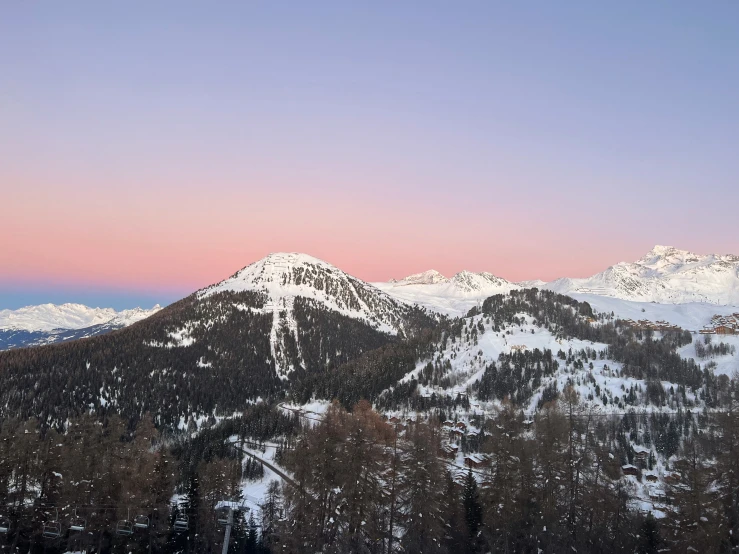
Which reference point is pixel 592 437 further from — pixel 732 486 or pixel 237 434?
pixel 237 434

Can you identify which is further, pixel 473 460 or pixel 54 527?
pixel 473 460

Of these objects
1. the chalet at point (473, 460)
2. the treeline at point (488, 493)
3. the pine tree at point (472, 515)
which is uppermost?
the treeline at point (488, 493)

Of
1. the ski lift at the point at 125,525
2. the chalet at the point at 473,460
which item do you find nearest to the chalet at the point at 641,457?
the chalet at the point at 473,460

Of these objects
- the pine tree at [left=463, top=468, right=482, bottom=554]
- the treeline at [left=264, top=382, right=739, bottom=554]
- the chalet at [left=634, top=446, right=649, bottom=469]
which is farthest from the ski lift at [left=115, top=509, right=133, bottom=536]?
the chalet at [left=634, top=446, right=649, bottom=469]

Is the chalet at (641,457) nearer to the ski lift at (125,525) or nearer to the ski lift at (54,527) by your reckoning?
the ski lift at (125,525)

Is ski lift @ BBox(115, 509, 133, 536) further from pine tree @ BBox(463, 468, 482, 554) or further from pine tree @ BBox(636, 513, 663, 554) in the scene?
pine tree @ BBox(636, 513, 663, 554)

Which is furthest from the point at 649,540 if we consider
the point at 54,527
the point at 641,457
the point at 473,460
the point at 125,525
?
the point at 641,457

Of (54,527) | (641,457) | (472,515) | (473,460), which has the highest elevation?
(54,527)

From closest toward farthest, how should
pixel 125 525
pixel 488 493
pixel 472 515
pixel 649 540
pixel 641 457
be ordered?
pixel 649 540 → pixel 125 525 → pixel 488 493 → pixel 472 515 → pixel 641 457

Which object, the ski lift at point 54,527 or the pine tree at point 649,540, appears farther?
the pine tree at point 649,540

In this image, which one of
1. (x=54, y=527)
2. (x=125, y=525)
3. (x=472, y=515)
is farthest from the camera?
(x=472, y=515)

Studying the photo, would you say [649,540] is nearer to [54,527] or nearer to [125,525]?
[125,525]

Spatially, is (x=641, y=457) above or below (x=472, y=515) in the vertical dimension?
below
